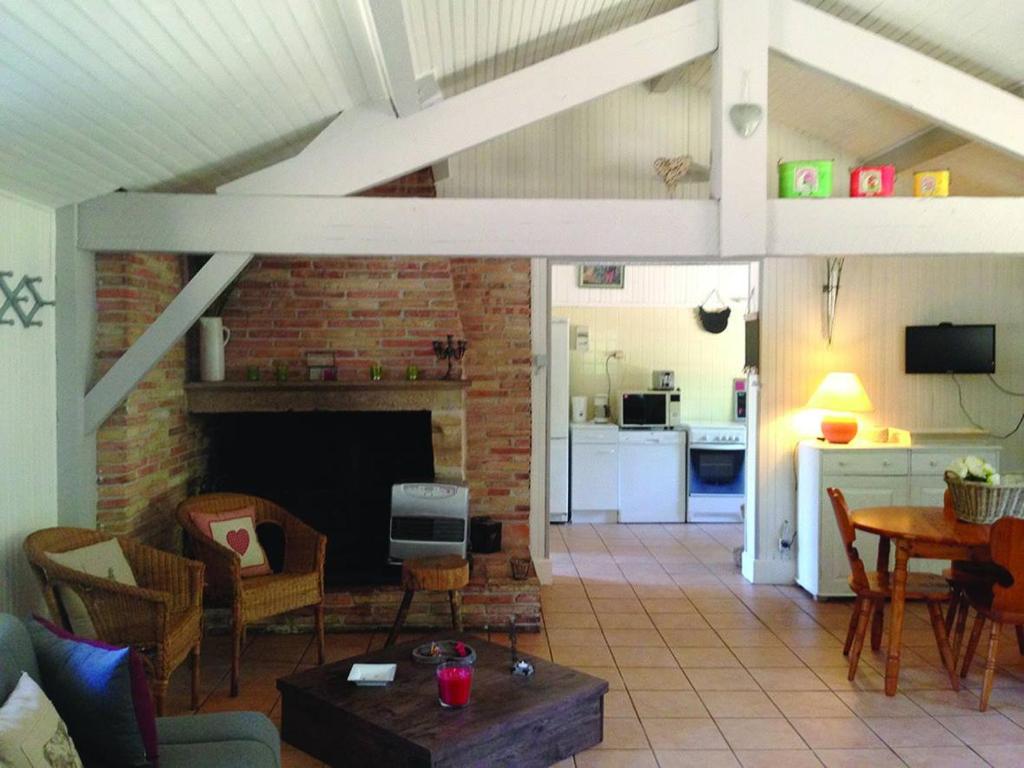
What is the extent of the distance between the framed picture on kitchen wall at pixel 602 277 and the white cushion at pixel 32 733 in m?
6.74

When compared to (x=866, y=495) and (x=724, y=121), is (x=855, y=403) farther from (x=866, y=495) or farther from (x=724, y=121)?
(x=724, y=121)

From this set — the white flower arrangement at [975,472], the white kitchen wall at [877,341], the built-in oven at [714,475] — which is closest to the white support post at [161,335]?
the white flower arrangement at [975,472]

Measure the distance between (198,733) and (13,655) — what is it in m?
0.59

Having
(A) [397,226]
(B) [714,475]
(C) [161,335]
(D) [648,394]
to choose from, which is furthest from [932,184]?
(B) [714,475]

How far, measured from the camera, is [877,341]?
6012mm

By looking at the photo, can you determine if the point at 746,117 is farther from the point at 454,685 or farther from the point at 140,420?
the point at 140,420

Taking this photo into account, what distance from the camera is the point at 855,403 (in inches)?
221

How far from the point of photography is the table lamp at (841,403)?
5613mm

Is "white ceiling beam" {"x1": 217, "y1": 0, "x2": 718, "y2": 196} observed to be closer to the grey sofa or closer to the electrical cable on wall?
the grey sofa

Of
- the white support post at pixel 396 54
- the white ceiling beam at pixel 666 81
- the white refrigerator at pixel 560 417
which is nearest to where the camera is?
the white support post at pixel 396 54

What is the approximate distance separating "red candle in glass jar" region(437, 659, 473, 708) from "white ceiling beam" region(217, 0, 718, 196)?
2.01m

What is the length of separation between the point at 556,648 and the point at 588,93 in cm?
279

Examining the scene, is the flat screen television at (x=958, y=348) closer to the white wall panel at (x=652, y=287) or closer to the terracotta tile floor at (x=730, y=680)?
the terracotta tile floor at (x=730, y=680)

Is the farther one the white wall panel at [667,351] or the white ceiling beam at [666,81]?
the white wall panel at [667,351]
